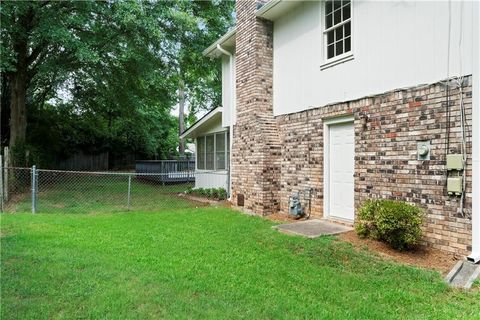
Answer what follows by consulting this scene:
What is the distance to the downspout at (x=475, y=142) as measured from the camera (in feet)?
14.7

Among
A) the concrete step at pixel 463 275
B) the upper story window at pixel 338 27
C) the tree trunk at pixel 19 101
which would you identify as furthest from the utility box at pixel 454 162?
the tree trunk at pixel 19 101

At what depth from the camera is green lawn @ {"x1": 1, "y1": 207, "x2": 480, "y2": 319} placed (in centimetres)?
321

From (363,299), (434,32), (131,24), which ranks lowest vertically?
(363,299)

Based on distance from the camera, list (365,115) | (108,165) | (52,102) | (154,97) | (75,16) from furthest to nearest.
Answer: (108,165) → (52,102) → (154,97) → (75,16) → (365,115)

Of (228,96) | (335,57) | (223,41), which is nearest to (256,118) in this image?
(335,57)

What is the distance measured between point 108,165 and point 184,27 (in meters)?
14.1

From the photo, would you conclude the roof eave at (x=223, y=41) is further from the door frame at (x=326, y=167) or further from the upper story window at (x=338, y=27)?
the door frame at (x=326, y=167)

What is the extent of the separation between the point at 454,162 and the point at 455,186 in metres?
0.34

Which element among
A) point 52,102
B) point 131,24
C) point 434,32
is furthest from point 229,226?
point 52,102

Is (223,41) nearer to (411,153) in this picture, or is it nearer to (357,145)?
(357,145)

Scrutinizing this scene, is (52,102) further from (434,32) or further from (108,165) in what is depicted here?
(434,32)

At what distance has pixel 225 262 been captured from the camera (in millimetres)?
4645

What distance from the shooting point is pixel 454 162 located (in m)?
4.73

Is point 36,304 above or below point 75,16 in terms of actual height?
below
